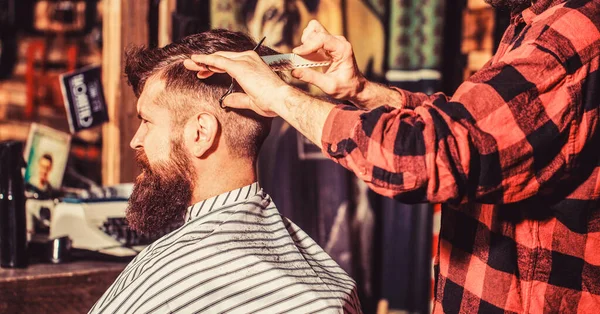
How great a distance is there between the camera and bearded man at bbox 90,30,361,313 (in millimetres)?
1594

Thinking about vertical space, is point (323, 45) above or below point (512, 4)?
below

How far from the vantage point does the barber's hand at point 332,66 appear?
1.60 metres

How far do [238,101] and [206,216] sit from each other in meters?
0.36

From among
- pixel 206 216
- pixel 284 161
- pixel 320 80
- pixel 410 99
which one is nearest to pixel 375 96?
pixel 410 99

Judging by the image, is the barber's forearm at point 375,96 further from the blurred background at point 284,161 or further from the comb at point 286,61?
the blurred background at point 284,161

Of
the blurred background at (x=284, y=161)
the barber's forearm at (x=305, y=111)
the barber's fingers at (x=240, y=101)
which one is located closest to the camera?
the barber's forearm at (x=305, y=111)

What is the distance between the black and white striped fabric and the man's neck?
0.04 metres

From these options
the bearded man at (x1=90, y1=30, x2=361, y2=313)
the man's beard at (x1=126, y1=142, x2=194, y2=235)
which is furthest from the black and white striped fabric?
the man's beard at (x1=126, y1=142, x2=194, y2=235)

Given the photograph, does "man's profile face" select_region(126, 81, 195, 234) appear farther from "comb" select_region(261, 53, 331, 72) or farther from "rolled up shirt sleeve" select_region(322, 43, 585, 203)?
"rolled up shirt sleeve" select_region(322, 43, 585, 203)

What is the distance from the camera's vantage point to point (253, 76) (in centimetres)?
141

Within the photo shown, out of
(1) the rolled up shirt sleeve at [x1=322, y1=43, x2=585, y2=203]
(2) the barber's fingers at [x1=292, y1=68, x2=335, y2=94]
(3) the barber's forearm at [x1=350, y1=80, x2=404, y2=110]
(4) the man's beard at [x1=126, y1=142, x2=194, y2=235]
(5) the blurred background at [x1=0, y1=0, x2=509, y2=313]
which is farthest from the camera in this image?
(5) the blurred background at [x1=0, y1=0, x2=509, y2=313]

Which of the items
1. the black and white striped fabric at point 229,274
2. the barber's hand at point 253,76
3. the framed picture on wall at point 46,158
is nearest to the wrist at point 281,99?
the barber's hand at point 253,76

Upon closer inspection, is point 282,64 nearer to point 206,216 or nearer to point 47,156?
point 206,216

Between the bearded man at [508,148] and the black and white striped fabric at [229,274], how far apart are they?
321mm
